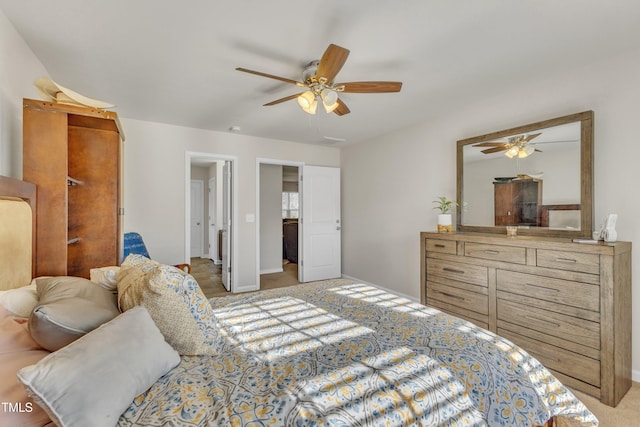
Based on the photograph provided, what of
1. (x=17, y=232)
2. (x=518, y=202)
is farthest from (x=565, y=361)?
(x=17, y=232)

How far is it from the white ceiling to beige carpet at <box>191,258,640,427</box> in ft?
8.09

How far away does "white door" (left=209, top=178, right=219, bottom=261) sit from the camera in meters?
6.62

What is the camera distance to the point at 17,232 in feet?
4.92

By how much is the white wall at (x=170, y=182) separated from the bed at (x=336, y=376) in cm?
261

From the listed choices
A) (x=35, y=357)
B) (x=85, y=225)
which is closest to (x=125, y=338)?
(x=35, y=357)

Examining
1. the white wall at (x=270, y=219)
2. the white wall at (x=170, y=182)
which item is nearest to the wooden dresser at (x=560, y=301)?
the white wall at (x=170, y=182)

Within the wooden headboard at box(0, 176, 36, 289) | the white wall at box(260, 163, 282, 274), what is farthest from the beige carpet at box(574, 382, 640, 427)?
the white wall at box(260, 163, 282, 274)

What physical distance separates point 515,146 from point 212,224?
20.2ft

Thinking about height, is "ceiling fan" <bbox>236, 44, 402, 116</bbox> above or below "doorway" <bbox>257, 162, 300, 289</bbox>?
above

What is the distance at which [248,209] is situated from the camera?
14.7ft

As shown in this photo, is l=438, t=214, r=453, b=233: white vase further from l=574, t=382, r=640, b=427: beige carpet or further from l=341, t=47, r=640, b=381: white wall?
l=574, t=382, r=640, b=427: beige carpet

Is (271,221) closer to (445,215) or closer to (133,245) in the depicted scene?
(133,245)

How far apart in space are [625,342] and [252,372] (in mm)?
2627

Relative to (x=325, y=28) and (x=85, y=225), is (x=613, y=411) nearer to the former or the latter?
(x=325, y=28)
